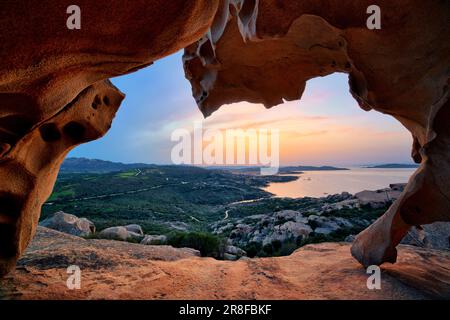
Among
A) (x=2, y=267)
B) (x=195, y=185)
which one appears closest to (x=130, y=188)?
(x=195, y=185)

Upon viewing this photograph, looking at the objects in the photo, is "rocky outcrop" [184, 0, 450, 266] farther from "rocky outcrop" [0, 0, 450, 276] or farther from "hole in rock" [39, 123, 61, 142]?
"hole in rock" [39, 123, 61, 142]

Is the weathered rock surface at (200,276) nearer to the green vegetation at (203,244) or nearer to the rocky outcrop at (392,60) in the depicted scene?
the rocky outcrop at (392,60)

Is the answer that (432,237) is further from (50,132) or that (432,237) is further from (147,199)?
(147,199)

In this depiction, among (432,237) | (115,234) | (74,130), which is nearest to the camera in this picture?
(74,130)

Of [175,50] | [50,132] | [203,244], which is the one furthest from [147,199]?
[175,50]

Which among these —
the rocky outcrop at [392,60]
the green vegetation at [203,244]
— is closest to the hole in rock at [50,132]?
the rocky outcrop at [392,60]
